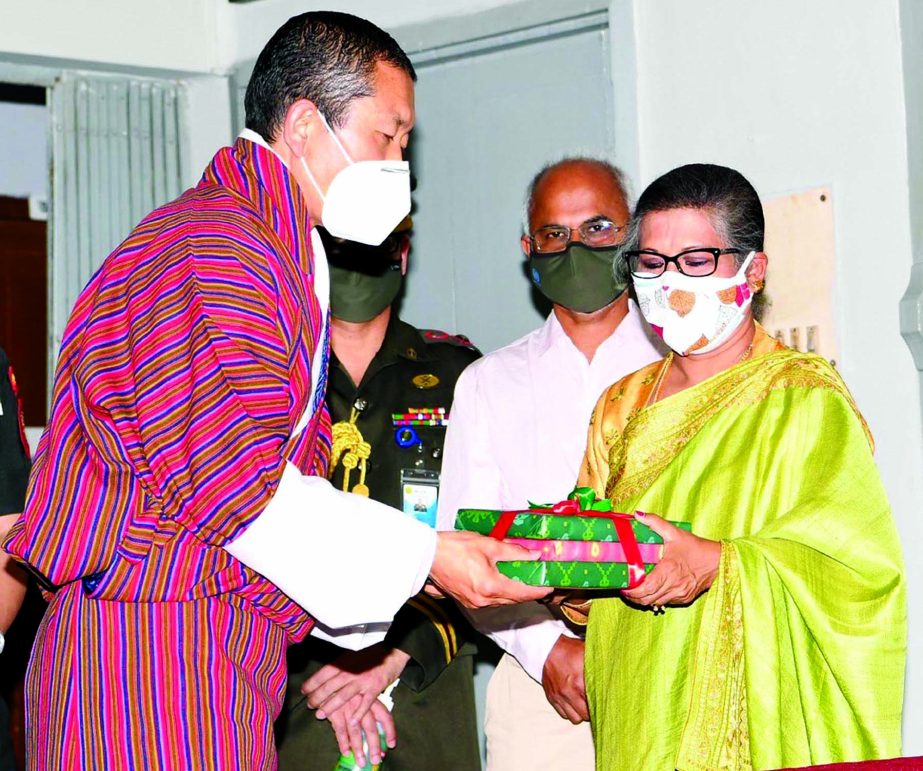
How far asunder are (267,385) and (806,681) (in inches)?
50.1

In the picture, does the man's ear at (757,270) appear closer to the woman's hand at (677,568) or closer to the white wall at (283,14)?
the woman's hand at (677,568)

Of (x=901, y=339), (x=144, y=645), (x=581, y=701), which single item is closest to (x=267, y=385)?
(x=144, y=645)

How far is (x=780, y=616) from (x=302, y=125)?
1371 mm

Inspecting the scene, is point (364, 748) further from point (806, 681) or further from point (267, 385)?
point (267, 385)

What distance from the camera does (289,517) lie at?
7.82 feet

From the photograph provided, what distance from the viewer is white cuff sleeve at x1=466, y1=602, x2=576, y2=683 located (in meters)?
3.60

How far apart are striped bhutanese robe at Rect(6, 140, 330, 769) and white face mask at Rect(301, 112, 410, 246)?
0.36 m

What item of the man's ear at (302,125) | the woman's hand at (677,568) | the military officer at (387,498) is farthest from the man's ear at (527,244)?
the woman's hand at (677,568)

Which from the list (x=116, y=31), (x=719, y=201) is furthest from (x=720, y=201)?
(x=116, y=31)

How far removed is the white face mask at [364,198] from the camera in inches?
112

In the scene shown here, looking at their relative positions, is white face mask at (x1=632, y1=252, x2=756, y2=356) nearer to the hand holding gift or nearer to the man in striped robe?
the hand holding gift

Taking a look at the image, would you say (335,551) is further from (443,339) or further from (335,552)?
(443,339)

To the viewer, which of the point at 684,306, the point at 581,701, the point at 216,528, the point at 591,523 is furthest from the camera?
the point at 581,701

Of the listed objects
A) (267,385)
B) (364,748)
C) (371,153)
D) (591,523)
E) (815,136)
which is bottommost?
(364,748)
